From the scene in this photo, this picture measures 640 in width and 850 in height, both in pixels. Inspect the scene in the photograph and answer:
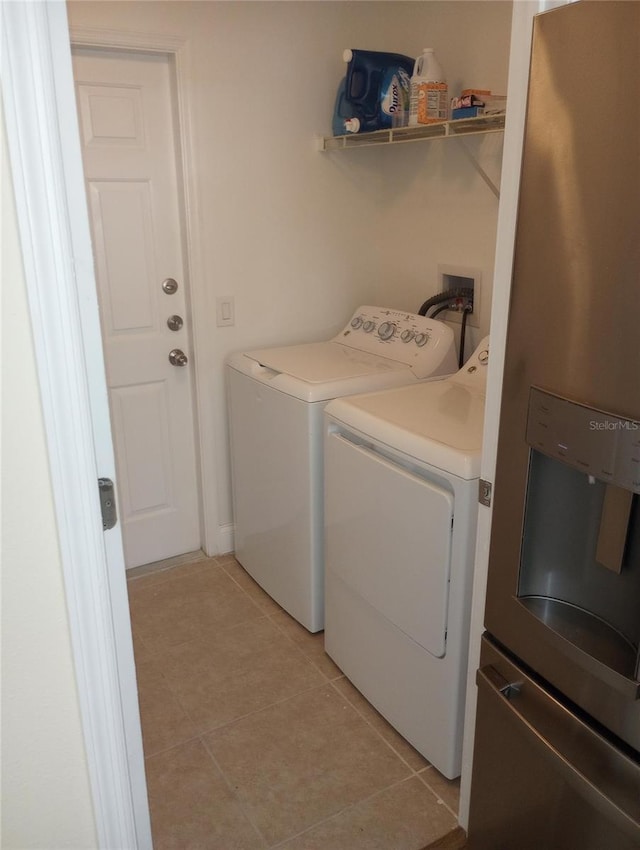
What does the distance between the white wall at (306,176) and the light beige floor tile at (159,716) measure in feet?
2.76

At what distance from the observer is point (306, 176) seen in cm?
277

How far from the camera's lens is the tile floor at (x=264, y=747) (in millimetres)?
1704

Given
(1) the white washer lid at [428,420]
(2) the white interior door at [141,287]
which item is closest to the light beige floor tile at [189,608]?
(2) the white interior door at [141,287]

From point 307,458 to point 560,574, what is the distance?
3.49 ft

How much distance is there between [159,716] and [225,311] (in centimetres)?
149

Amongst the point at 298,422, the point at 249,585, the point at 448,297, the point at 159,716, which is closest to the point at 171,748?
the point at 159,716

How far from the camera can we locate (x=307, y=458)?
7.25ft

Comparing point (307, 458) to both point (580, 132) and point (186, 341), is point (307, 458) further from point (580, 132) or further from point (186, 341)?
point (580, 132)

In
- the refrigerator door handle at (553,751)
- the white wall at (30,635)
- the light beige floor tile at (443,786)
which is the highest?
the white wall at (30,635)

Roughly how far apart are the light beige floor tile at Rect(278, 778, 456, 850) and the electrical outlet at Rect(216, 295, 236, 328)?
175 cm

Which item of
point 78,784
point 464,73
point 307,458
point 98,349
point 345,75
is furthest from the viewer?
point 345,75

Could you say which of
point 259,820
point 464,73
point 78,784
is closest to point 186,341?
point 464,73

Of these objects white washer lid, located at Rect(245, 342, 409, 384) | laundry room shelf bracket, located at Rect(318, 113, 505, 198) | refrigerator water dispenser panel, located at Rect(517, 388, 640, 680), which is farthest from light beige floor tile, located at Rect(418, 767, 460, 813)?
laundry room shelf bracket, located at Rect(318, 113, 505, 198)

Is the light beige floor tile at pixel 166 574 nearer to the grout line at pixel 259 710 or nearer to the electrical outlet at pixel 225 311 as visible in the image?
the grout line at pixel 259 710
